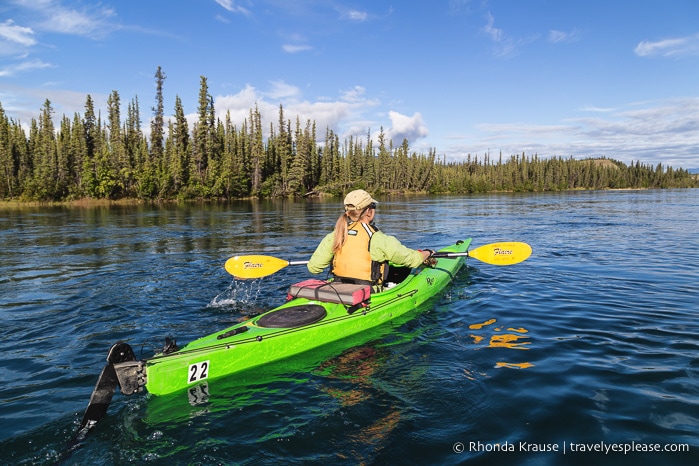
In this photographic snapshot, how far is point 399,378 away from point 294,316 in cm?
168

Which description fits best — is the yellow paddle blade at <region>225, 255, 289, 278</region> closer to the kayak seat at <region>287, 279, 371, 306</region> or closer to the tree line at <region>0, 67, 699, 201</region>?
the kayak seat at <region>287, 279, 371, 306</region>

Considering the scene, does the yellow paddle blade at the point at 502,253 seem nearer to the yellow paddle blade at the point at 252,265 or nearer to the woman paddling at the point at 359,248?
the woman paddling at the point at 359,248

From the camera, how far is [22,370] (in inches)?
205

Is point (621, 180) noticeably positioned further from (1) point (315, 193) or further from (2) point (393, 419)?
(2) point (393, 419)

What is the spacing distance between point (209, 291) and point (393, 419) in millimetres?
6389

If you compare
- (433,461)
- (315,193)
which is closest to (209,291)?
(433,461)

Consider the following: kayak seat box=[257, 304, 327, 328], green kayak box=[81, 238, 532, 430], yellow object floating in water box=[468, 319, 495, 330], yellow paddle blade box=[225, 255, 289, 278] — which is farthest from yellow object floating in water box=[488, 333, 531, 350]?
yellow paddle blade box=[225, 255, 289, 278]

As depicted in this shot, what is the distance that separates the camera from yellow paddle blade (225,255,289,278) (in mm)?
8359

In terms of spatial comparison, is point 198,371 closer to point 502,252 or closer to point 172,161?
point 502,252

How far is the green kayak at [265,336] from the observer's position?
414cm

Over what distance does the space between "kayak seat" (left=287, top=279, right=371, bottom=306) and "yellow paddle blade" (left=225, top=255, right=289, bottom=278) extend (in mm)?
1867

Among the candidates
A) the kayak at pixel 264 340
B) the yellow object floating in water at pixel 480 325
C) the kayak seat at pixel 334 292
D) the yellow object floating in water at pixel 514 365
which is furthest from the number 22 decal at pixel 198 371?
the yellow object floating in water at pixel 480 325

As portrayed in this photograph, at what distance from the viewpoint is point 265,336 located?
527 cm

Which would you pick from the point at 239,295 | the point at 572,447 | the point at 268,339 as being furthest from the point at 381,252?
the point at 239,295
